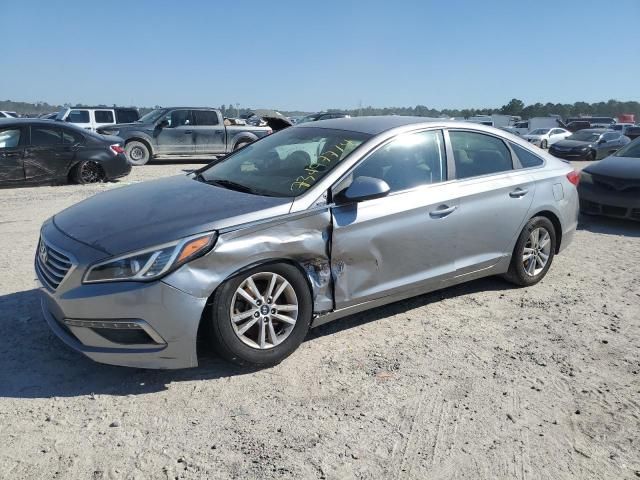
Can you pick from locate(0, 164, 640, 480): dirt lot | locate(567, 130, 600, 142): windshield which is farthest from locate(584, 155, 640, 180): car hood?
locate(567, 130, 600, 142): windshield

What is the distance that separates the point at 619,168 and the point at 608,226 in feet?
2.98

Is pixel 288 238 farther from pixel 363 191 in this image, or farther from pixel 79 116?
pixel 79 116

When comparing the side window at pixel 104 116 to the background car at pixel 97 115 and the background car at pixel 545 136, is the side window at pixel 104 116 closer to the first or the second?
the background car at pixel 97 115

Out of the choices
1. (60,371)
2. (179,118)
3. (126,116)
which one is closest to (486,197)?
(60,371)

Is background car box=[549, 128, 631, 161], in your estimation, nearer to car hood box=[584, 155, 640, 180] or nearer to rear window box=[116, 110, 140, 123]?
car hood box=[584, 155, 640, 180]

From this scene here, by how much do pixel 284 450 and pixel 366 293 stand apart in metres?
1.45

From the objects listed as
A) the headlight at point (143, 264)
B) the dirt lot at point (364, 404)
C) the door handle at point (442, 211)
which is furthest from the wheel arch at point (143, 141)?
the headlight at point (143, 264)

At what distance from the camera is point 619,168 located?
8492 mm

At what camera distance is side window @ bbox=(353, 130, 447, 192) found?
4.13 metres

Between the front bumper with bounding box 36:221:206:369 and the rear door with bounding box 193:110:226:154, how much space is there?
14936 mm

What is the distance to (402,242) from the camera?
4121mm

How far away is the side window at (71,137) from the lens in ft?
35.9

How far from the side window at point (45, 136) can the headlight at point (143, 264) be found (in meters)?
8.69

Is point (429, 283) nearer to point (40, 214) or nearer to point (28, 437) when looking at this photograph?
point (28, 437)
